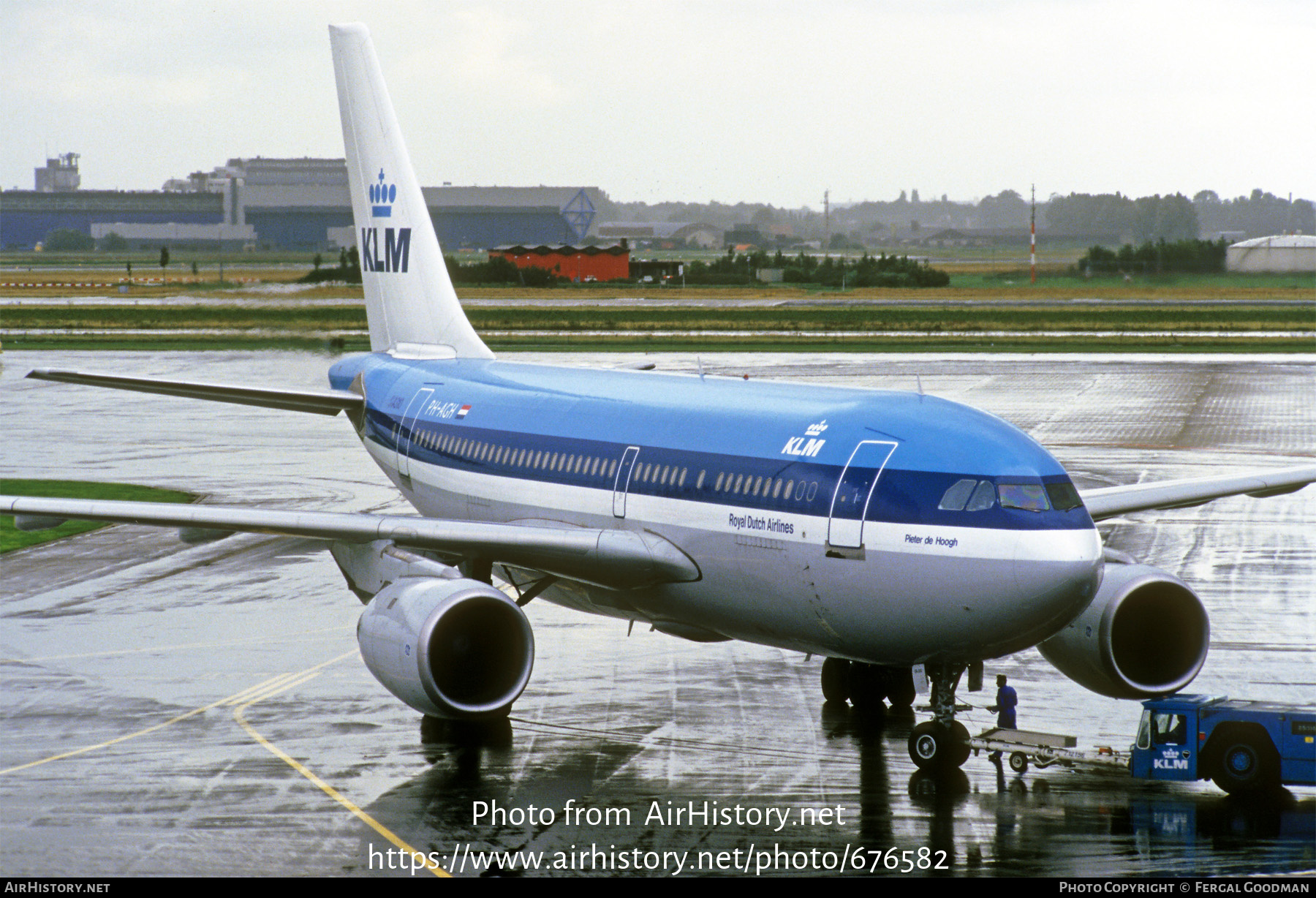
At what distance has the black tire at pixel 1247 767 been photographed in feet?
60.8

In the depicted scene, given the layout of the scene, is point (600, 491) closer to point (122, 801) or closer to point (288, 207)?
point (122, 801)

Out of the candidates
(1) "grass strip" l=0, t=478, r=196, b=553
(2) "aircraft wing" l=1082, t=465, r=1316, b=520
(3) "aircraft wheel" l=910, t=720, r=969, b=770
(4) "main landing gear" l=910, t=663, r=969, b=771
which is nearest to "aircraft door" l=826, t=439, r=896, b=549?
(4) "main landing gear" l=910, t=663, r=969, b=771

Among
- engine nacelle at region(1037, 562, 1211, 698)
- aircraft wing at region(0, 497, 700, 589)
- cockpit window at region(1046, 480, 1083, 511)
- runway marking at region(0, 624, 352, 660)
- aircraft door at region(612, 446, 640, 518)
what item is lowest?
runway marking at region(0, 624, 352, 660)

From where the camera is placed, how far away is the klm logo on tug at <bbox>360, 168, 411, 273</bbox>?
3206cm

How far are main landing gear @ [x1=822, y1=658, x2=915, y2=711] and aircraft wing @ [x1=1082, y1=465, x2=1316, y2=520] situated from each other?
145 inches

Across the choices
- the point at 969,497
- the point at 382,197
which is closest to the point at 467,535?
the point at 969,497

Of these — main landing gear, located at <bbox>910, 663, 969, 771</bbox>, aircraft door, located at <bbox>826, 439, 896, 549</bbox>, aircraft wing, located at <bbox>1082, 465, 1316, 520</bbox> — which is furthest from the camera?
aircraft wing, located at <bbox>1082, 465, 1316, 520</bbox>

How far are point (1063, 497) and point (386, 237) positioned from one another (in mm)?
18579

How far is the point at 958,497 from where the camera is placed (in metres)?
17.6

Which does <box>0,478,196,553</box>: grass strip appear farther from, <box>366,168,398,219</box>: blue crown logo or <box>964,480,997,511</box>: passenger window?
<box>964,480,997,511</box>: passenger window

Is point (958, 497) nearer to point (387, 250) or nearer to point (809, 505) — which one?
point (809, 505)

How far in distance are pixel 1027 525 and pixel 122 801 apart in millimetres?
10904

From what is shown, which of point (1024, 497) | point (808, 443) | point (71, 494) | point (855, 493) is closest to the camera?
point (1024, 497)

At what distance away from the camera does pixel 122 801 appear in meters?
18.1
